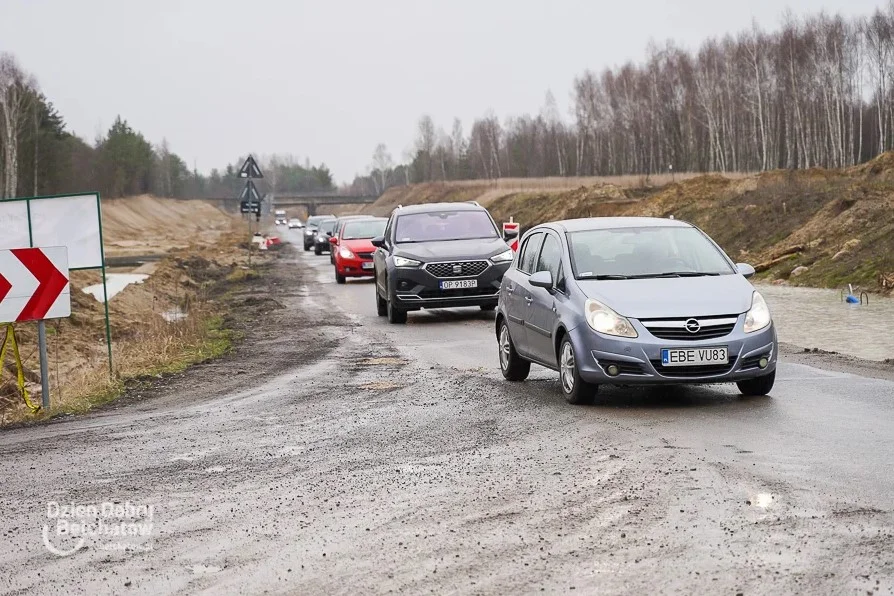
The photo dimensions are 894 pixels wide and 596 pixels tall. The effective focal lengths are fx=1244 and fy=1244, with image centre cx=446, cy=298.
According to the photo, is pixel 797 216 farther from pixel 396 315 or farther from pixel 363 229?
pixel 396 315

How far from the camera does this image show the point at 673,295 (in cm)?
1020

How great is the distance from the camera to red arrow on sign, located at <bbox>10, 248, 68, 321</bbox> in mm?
11586

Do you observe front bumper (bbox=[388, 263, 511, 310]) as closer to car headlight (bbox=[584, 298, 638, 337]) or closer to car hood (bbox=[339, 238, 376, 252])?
car headlight (bbox=[584, 298, 638, 337])

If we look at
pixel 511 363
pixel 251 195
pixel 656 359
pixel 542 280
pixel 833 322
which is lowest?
pixel 833 322

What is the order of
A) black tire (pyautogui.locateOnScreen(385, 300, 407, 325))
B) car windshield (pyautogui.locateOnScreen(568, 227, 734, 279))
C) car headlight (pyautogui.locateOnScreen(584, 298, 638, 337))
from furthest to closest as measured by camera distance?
1. black tire (pyautogui.locateOnScreen(385, 300, 407, 325))
2. car windshield (pyautogui.locateOnScreen(568, 227, 734, 279))
3. car headlight (pyautogui.locateOnScreen(584, 298, 638, 337))

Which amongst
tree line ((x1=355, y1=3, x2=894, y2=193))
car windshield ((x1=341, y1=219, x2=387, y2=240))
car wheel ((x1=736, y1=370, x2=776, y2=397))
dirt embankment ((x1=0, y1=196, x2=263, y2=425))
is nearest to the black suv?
dirt embankment ((x1=0, y1=196, x2=263, y2=425))

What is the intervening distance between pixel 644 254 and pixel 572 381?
160cm

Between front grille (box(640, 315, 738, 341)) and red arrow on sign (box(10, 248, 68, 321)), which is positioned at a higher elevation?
red arrow on sign (box(10, 248, 68, 321))

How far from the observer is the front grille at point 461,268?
19672 millimetres

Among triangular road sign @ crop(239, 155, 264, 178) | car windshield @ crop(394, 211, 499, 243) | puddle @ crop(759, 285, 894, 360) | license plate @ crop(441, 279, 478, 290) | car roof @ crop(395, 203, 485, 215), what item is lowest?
puddle @ crop(759, 285, 894, 360)

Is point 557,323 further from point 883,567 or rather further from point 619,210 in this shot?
point 619,210

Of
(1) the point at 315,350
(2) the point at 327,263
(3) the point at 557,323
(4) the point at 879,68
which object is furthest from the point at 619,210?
(3) the point at 557,323

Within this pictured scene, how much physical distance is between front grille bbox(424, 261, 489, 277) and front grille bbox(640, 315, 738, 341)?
9839 mm

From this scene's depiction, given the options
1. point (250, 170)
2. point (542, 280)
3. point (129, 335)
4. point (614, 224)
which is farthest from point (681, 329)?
point (250, 170)
